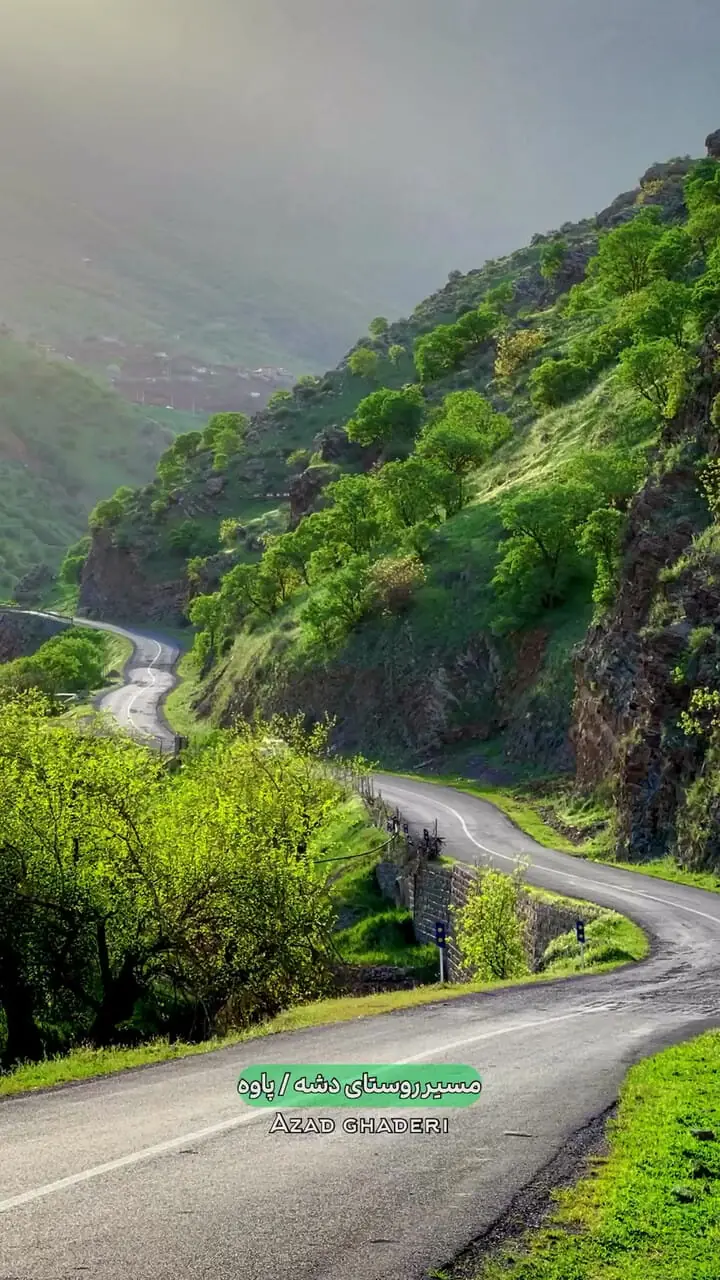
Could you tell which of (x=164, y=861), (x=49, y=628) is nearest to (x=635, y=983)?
(x=164, y=861)

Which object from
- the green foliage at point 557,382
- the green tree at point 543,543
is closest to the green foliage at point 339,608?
the green tree at point 543,543

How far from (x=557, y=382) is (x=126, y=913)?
295ft

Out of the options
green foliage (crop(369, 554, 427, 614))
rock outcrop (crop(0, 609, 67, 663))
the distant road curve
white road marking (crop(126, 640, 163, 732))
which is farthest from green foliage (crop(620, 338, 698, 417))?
rock outcrop (crop(0, 609, 67, 663))

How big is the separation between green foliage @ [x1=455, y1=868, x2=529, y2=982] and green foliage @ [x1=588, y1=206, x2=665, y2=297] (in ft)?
308

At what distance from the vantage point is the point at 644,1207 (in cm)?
1010

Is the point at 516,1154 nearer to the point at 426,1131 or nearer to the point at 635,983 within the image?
the point at 426,1131

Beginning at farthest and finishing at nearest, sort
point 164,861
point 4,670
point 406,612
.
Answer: point 4,670
point 406,612
point 164,861

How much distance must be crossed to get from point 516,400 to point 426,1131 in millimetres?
113982

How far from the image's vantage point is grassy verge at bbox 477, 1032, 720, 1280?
878 centimetres

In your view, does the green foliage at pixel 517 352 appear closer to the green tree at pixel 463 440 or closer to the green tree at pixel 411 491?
the green tree at pixel 463 440

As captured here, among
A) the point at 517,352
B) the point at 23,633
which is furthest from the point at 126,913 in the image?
the point at 23,633

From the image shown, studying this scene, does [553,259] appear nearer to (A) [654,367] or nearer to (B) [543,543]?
(A) [654,367]

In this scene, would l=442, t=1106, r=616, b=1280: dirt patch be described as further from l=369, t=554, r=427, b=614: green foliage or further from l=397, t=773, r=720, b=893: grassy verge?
l=369, t=554, r=427, b=614: green foliage

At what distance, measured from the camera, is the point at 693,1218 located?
32.6 ft
